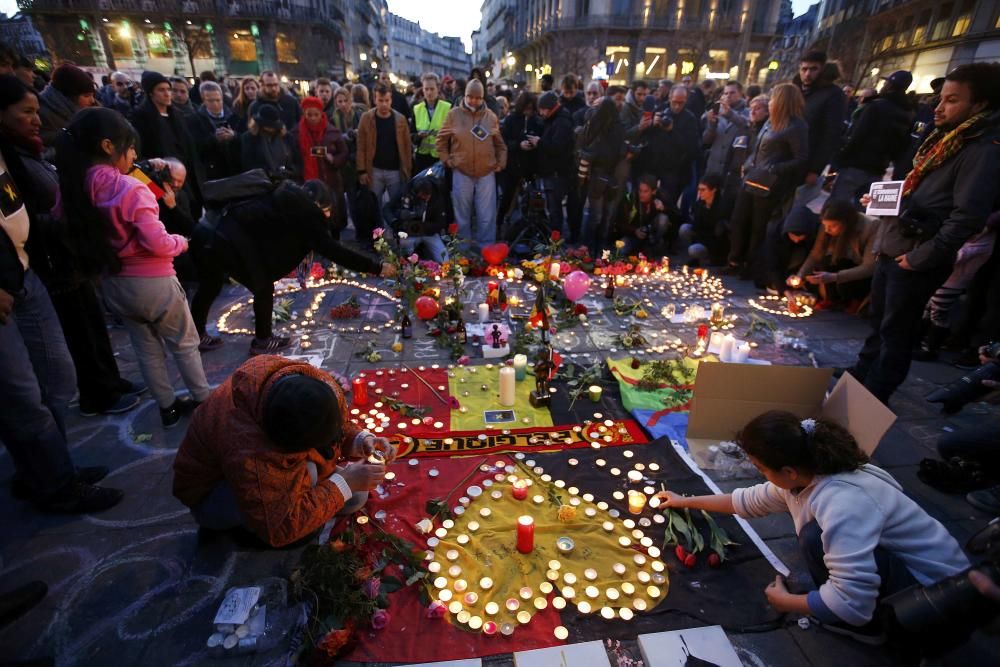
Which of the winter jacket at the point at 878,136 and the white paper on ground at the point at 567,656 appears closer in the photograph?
the white paper on ground at the point at 567,656

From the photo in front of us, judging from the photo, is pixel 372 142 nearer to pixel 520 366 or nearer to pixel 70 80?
pixel 70 80

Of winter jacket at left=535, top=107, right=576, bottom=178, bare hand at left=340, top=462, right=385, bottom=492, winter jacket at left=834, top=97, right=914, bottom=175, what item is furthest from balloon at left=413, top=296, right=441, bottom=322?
winter jacket at left=834, top=97, right=914, bottom=175

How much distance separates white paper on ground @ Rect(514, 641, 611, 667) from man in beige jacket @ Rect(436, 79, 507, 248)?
5.07 meters

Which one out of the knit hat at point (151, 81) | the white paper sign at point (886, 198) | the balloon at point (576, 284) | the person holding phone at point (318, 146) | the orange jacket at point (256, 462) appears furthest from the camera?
the person holding phone at point (318, 146)

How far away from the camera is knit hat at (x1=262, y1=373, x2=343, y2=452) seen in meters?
1.67

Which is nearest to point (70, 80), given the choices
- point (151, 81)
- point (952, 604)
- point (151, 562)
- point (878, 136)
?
point (151, 81)

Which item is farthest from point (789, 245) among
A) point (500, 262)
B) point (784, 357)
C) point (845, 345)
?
point (500, 262)

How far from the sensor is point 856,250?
191 inches

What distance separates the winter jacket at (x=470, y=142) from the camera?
6.23 m

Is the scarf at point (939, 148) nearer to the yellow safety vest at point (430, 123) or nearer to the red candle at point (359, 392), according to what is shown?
the red candle at point (359, 392)

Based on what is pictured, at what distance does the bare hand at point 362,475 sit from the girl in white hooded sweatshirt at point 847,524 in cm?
156

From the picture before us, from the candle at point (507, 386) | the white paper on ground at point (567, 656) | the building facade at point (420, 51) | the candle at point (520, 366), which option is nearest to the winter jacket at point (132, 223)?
the candle at point (507, 386)

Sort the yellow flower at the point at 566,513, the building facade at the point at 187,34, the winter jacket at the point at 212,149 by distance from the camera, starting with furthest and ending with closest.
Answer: the building facade at the point at 187,34 < the winter jacket at the point at 212,149 < the yellow flower at the point at 566,513

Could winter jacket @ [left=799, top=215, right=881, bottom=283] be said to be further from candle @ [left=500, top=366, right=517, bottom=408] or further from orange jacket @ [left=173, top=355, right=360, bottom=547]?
orange jacket @ [left=173, top=355, right=360, bottom=547]
